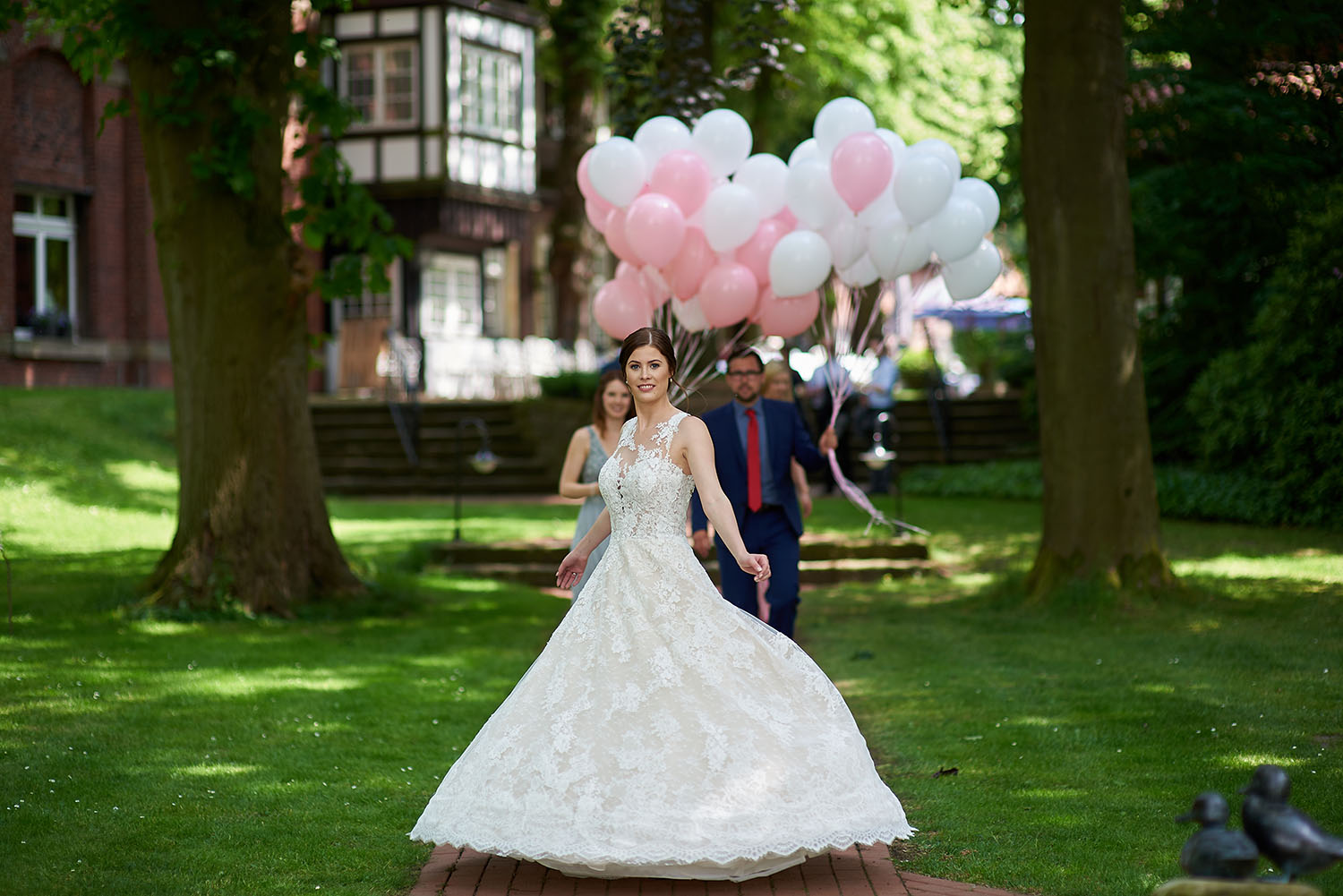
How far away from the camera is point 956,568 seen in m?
14.0

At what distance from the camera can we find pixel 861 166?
32.7 ft

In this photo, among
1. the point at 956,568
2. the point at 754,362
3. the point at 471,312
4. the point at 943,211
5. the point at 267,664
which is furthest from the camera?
the point at 471,312

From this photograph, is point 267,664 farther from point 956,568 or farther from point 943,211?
point 956,568

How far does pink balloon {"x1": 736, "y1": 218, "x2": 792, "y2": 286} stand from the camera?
10.8 m

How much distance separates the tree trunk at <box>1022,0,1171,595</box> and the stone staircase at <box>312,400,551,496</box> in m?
10.8

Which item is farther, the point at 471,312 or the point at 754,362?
the point at 471,312

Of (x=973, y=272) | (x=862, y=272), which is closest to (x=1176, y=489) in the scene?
(x=973, y=272)

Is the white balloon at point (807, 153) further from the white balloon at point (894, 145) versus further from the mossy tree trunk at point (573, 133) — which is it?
the mossy tree trunk at point (573, 133)

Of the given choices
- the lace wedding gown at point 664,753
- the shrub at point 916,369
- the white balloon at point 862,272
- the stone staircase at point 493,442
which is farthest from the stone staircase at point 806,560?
the shrub at point 916,369

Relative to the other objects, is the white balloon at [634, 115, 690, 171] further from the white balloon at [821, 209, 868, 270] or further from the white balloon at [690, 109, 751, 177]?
the white balloon at [821, 209, 868, 270]

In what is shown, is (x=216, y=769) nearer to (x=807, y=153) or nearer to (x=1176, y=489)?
(x=807, y=153)

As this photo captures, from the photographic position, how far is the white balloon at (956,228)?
32.9ft

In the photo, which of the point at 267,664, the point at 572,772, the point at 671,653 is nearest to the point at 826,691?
the point at 671,653

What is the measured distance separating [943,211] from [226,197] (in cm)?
549
